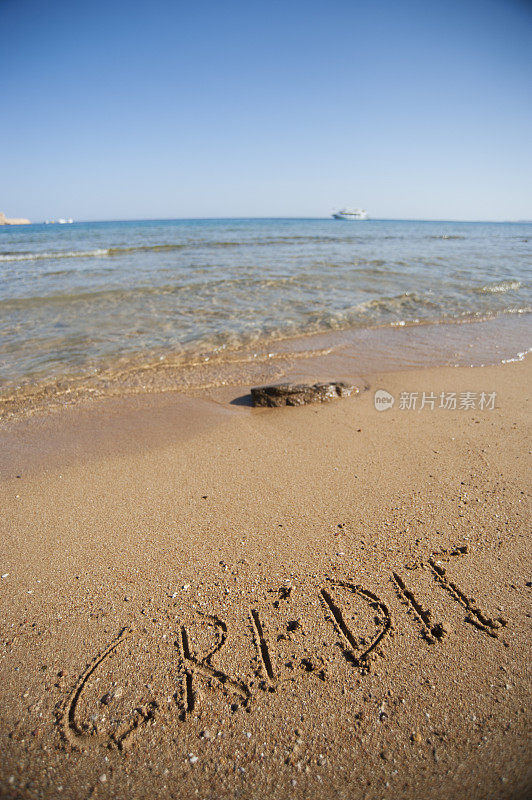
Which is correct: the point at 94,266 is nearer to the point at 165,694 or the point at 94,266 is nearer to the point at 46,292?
the point at 46,292

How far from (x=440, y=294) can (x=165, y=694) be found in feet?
33.3

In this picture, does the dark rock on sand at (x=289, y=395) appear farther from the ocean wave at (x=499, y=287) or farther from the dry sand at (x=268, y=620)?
the ocean wave at (x=499, y=287)

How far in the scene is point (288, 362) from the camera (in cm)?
562

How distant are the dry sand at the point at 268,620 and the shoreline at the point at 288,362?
1411 millimetres

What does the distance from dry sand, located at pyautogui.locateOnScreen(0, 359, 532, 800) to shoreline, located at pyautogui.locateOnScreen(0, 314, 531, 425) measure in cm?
141

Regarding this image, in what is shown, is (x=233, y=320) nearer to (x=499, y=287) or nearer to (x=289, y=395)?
(x=289, y=395)

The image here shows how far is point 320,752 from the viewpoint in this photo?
1413mm

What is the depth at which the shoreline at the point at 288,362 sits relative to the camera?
4.68m

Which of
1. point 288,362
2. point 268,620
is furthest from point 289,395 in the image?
point 268,620

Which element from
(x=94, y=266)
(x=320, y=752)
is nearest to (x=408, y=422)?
(x=320, y=752)

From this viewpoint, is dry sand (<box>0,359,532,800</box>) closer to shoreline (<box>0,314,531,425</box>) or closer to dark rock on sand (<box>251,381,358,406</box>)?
dark rock on sand (<box>251,381,358,406</box>)

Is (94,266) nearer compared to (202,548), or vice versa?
(202,548)

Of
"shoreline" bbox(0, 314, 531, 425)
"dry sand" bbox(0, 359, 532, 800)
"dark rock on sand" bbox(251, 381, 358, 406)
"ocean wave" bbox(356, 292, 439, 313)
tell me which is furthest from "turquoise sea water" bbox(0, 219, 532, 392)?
"dry sand" bbox(0, 359, 532, 800)

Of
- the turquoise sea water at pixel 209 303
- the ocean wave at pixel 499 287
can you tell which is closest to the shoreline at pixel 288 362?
the turquoise sea water at pixel 209 303
